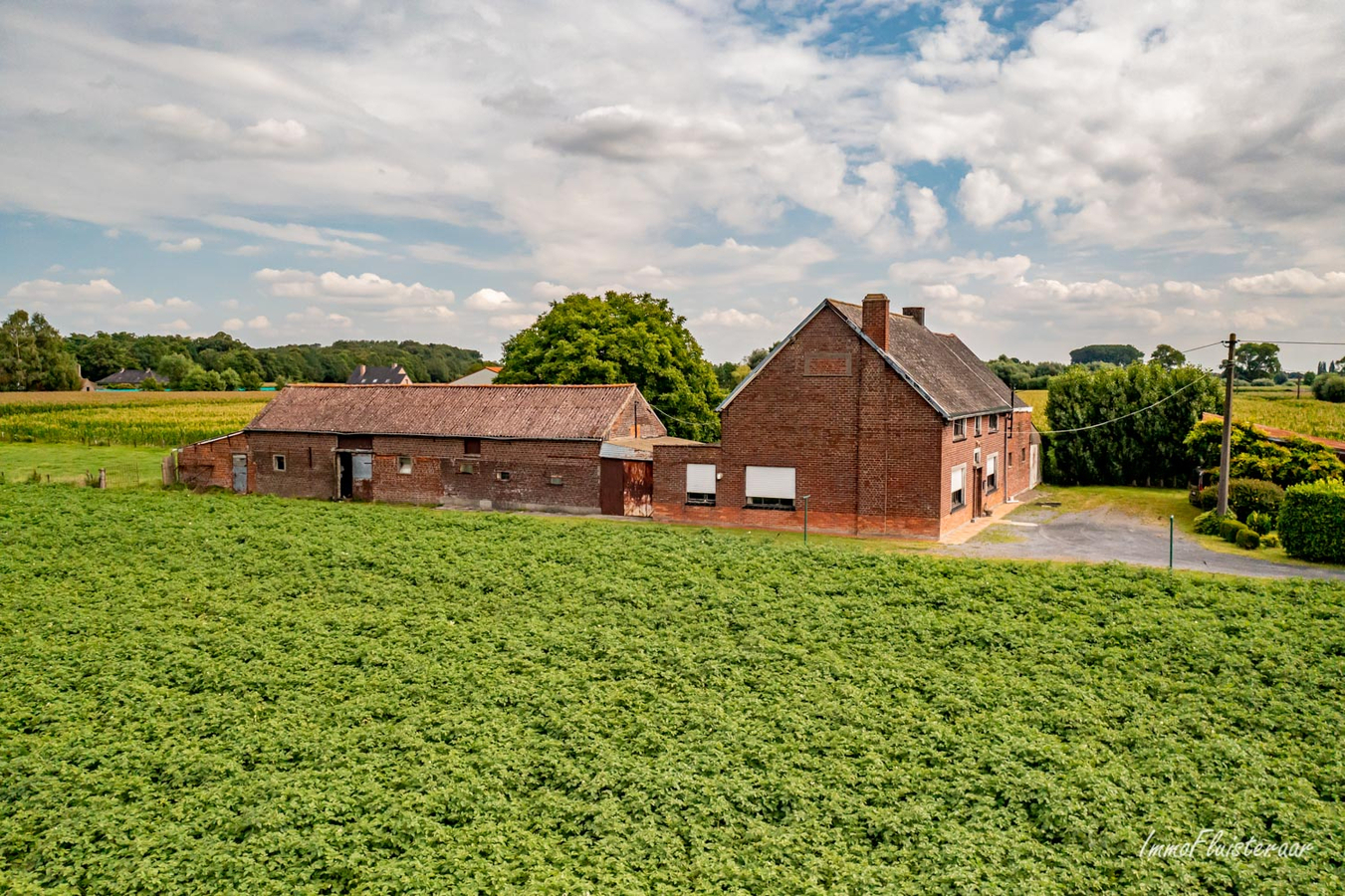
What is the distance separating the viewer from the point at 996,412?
32.5 metres

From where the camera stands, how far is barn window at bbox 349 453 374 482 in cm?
3416

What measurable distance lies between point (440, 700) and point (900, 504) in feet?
55.2

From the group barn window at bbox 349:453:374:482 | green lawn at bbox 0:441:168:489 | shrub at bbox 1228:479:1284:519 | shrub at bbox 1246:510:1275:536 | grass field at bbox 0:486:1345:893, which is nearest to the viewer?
grass field at bbox 0:486:1345:893

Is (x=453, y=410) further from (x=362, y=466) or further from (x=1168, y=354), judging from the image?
(x=1168, y=354)

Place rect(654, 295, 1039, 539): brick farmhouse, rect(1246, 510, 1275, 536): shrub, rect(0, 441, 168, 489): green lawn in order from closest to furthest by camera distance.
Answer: rect(1246, 510, 1275, 536): shrub → rect(654, 295, 1039, 539): brick farmhouse → rect(0, 441, 168, 489): green lawn

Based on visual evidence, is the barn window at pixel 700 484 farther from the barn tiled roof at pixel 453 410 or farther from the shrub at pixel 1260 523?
the shrub at pixel 1260 523

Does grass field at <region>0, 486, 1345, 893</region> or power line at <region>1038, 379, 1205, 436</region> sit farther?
power line at <region>1038, 379, 1205, 436</region>

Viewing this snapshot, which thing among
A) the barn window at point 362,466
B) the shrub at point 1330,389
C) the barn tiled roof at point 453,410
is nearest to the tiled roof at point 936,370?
the barn tiled roof at point 453,410

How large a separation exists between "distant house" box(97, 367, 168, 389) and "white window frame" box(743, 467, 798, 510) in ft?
400

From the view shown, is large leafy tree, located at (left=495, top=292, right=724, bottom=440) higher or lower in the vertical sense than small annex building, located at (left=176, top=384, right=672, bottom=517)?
higher

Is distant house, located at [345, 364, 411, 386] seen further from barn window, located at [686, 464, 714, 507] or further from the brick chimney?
the brick chimney

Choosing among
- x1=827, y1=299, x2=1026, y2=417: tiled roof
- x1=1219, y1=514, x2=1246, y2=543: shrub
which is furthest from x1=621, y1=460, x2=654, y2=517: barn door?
x1=1219, y1=514, x2=1246, y2=543: shrub

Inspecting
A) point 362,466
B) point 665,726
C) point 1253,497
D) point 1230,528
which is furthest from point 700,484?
point 1253,497

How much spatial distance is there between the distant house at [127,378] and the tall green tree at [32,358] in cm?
2392
